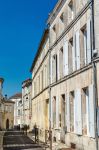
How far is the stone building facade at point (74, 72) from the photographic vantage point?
1667 centimetres

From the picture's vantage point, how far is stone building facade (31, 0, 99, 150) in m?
16.7

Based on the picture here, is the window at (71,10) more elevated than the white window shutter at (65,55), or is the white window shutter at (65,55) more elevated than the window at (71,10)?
the window at (71,10)

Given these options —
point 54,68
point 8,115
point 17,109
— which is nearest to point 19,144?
point 54,68

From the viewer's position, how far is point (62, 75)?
24.3 meters

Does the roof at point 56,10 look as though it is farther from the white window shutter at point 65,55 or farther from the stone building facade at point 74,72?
the white window shutter at point 65,55

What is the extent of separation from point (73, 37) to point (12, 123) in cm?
10232

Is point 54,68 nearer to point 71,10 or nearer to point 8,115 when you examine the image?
point 71,10

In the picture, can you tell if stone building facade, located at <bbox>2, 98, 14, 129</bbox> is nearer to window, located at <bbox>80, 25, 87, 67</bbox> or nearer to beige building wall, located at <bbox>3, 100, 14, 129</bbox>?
beige building wall, located at <bbox>3, 100, 14, 129</bbox>

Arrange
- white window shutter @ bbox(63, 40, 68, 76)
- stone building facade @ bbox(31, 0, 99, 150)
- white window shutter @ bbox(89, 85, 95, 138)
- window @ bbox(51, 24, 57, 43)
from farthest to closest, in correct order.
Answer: window @ bbox(51, 24, 57, 43) → white window shutter @ bbox(63, 40, 68, 76) → stone building facade @ bbox(31, 0, 99, 150) → white window shutter @ bbox(89, 85, 95, 138)

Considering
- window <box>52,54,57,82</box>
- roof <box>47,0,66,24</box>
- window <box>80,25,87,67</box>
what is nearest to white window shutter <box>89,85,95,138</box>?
window <box>80,25,87,67</box>

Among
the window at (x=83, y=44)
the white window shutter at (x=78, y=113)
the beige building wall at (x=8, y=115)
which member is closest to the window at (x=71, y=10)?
the window at (x=83, y=44)

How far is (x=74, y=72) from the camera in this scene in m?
20.3

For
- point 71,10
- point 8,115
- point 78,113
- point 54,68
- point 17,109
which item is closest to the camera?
point 78,113

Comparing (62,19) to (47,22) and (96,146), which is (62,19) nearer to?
(47,22)
